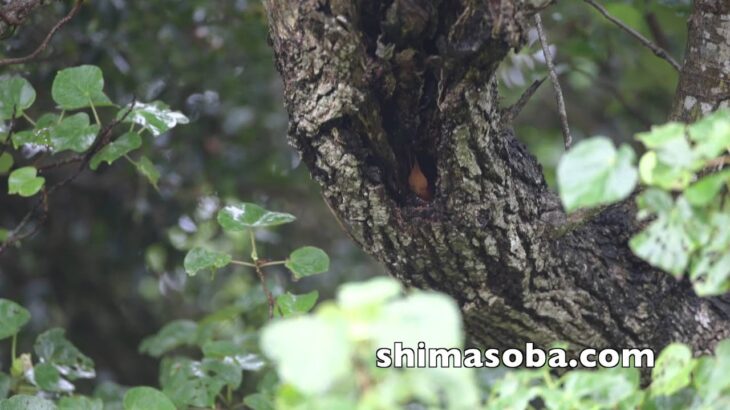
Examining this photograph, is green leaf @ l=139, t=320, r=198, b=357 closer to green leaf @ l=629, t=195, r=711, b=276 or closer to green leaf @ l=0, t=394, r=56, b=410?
green leaf @ l=0, t=394, r=56, b=410

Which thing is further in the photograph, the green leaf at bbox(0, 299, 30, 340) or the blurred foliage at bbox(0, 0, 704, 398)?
the blurred foliage at bbox(0, 0, 704, 398)

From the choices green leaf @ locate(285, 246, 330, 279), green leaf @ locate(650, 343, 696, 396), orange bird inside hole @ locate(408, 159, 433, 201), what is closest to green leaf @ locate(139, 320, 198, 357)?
green leaf @ locate(285, 246, 330, 279)

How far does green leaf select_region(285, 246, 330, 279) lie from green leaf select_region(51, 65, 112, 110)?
387mm

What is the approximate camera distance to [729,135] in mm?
696

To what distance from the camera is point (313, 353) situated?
573mm

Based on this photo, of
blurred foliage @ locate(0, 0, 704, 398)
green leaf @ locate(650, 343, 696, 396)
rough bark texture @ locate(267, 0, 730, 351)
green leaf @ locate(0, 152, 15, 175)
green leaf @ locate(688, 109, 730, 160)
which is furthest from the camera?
blurred foliage @ locate(0, 0, 704, 398)

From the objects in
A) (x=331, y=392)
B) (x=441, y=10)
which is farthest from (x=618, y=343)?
(x=331, y=392)

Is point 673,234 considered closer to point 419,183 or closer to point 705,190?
point 705,190

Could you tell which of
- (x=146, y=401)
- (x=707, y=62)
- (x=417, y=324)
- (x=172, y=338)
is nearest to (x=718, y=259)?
(x=417, y=324)

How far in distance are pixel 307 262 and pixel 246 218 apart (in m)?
0.11

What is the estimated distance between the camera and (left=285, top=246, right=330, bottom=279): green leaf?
1.32 m

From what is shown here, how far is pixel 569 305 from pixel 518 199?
0.19 meters

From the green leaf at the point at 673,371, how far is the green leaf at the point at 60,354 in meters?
1.07

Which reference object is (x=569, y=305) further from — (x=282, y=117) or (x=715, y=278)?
(x=282, y=117)
